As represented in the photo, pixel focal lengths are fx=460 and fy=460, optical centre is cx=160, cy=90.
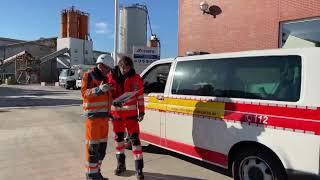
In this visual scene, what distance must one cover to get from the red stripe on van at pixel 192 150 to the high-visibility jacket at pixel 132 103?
0.96 m

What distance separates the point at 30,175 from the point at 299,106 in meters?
4.31

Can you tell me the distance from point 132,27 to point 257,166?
29.4 meters

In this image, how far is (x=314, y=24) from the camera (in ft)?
39.5

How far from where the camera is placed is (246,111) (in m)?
6.10

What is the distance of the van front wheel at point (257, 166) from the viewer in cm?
569

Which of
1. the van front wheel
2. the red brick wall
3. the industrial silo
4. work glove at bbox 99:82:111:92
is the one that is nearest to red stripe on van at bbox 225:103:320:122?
the van front wheel

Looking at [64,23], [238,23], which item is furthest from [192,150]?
[64,23]

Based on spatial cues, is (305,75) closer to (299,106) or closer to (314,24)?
(299,106)

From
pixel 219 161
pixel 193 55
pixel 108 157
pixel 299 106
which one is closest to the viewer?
pixel 299 106

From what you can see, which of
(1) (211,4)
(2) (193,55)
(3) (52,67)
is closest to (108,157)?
(2) (193,55)

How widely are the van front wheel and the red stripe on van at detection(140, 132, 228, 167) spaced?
297 mm

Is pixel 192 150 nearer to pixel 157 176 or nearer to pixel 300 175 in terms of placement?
pixel 157 176

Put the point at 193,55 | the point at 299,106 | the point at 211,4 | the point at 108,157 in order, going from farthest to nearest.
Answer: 1. the point at 211,4
2. the point at 108,157
3. the point at 193,55
4. the point at 299,106

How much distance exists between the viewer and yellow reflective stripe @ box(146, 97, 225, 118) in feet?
21.7
